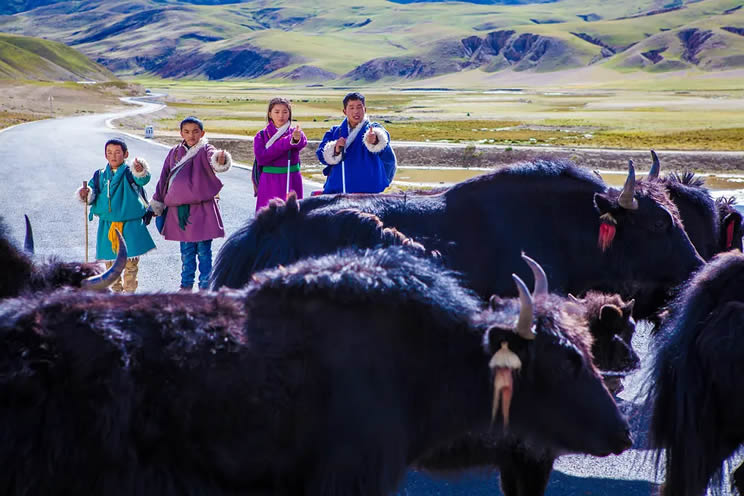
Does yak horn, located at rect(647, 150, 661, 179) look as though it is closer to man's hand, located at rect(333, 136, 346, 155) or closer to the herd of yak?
the herd of yak

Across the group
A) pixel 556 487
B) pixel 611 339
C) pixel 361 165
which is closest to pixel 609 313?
pixel 611 339

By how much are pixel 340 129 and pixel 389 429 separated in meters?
4.19

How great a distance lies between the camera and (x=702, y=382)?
3684 millimetres

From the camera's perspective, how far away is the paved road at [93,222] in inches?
181

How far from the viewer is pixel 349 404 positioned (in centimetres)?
303

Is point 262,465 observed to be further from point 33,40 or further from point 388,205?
point 33,40

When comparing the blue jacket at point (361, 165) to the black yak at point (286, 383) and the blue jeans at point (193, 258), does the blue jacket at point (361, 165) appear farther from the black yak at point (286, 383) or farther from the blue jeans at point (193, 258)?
the black yak at point (286, 383)

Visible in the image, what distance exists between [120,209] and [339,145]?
211 cm

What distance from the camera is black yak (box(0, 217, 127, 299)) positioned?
3.58 metres

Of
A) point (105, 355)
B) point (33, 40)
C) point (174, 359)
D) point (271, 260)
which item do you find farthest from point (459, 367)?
point (33, 40)

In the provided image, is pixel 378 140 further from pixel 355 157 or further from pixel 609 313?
pixel 609 313

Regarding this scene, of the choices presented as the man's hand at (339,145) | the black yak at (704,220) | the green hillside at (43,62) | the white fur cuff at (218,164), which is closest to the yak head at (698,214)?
the black yak at (704,220)

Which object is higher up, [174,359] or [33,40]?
[33,40]

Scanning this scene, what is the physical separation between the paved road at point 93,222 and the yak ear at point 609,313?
21.0 inches
